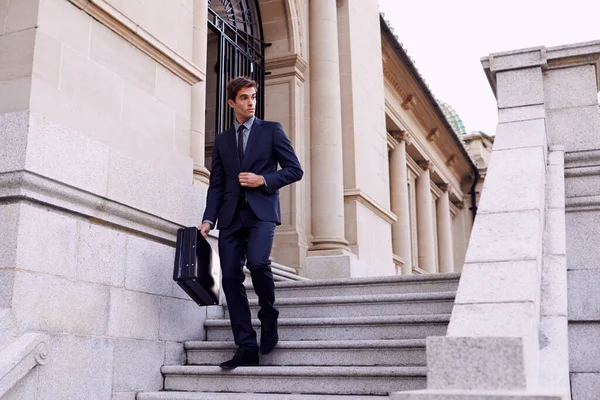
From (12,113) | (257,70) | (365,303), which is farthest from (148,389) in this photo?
(257,70)

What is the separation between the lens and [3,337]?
3953 mm

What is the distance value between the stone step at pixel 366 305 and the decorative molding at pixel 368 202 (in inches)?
198

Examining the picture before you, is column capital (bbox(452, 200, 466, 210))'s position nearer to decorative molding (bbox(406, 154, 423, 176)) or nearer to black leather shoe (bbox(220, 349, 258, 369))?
decorative molding (bbox(406, 154, 423, 176))

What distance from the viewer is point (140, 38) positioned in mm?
5676

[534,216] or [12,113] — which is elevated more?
[12,113]

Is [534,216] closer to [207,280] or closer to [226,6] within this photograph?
[207,280]

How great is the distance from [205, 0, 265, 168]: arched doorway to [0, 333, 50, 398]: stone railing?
5.13 metres

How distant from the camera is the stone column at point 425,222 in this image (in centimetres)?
2150

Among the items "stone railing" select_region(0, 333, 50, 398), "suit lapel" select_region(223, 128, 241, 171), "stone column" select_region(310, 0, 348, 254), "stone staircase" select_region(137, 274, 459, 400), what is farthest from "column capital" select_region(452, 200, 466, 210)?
"stone railing" select_region(0, 333, 50, 398)

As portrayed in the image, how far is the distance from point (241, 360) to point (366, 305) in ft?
3.95

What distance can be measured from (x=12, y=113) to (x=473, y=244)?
2857mm

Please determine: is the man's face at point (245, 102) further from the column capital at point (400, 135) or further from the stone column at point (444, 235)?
the stone column at point (444, 235)

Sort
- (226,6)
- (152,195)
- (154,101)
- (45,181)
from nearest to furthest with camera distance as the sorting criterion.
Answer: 1. (45,181)
2. (152,195)
3. (154,101)
4. (226,6)

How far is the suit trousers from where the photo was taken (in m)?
5.01
